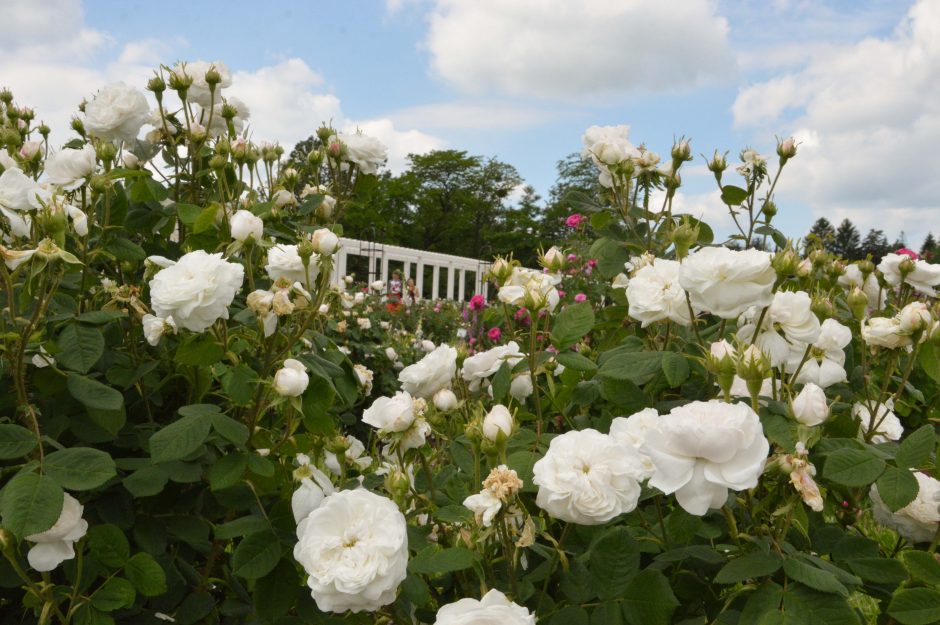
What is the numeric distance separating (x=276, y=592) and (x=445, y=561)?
→ 1.30 ft

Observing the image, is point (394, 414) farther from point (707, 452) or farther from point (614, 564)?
point (707, 452)

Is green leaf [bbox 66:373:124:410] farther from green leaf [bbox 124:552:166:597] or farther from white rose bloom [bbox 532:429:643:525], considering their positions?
white rose bloom [bbox 532:429:643:525]

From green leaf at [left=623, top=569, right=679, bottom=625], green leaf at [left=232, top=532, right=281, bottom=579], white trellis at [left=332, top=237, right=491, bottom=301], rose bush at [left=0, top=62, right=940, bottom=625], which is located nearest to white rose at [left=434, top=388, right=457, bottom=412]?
rose bush at [left=0, top=62, right=940, bottom=625]

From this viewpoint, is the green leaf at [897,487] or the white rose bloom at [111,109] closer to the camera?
the green leaf at [897,487]

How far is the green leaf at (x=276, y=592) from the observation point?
126cm

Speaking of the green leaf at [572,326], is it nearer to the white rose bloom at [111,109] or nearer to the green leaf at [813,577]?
the green leaf at [813,577]

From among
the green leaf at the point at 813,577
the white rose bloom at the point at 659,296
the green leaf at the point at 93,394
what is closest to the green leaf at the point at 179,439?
the green leaf at the point at 93,394

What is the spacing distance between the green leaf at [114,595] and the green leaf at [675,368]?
97 centimetres

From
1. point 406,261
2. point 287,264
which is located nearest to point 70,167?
point 287,264

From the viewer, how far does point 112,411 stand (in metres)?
1.41

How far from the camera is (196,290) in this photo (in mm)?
1220

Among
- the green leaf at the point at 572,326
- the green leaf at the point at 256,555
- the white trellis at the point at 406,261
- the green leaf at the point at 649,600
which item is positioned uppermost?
the green leaf at the point at 572,326

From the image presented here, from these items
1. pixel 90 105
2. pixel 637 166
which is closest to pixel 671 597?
pixel 637 166

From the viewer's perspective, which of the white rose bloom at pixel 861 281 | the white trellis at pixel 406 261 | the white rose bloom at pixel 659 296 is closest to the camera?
the white rose bloom at pixel 659 296
